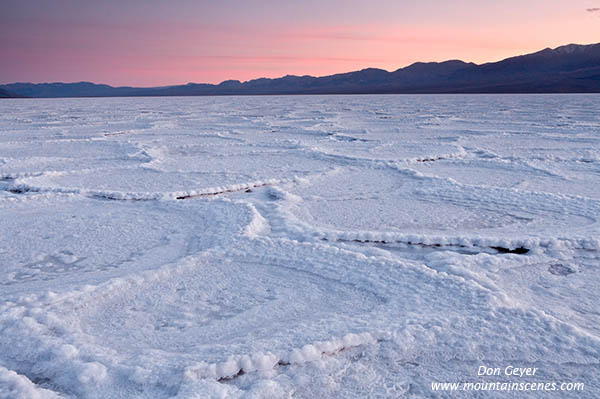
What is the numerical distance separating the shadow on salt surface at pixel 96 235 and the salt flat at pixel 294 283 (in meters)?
0.01

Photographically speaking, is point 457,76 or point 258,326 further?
point 457,76

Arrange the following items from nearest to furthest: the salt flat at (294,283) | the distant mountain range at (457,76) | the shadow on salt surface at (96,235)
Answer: the salt flat at (294,283)
the shadow on salt surface at (96,235)
the distant mountain range at (457,76)

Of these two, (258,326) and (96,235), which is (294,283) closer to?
(258,326)

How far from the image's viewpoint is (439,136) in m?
7.72

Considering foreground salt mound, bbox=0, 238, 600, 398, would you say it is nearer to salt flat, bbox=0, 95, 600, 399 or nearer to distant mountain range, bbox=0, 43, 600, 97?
salt flat, bbox=0, 95, 600, 399

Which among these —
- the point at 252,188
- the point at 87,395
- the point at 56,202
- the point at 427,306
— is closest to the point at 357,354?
the point at 427,306

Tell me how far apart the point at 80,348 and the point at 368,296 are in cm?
104

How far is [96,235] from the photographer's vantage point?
104 inches

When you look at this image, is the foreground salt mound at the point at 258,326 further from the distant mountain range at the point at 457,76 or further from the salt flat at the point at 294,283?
the distant mountain range at the point at 457,76

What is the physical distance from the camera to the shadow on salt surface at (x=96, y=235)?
85.2 inches

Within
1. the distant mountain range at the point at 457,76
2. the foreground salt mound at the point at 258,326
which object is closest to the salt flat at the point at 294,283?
the foreground salt mound at the point at 258,326

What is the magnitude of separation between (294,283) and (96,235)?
4.20 ft

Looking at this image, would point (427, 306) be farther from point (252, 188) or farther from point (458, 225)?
point (252, 188)

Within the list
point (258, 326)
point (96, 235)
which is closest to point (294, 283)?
point (258, 326)
